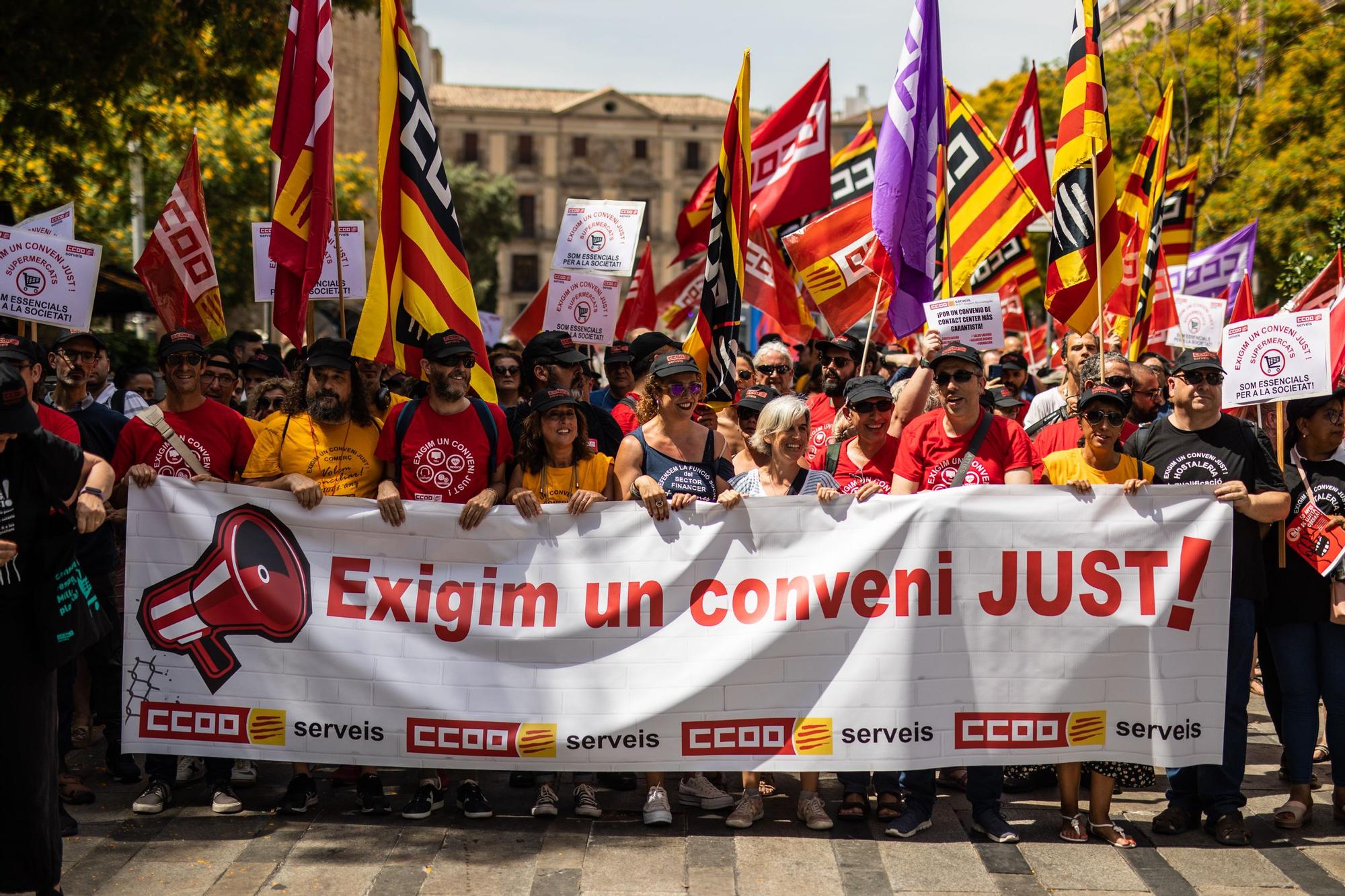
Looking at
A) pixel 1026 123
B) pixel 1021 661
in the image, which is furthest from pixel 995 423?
pixel 1026 123

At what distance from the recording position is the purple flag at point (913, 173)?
816cm

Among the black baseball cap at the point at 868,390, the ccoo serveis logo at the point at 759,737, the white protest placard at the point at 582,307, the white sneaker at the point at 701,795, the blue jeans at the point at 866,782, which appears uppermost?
the white protest placard at the point at 582,307

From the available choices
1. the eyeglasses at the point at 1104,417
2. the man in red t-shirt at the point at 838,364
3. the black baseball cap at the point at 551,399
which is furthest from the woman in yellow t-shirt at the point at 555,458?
the man in red t-shirt at the point at 838,364

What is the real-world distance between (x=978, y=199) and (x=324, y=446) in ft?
17.9

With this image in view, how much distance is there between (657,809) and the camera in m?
6.05

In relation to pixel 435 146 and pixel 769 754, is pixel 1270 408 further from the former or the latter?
pixel 435 146

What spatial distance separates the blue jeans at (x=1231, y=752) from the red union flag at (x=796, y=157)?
5460mm

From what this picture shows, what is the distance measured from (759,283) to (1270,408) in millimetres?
3996

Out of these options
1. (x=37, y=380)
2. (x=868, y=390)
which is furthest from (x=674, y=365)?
(x=37, y=380)

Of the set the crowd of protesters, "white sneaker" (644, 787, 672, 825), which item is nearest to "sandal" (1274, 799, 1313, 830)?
the crowd of protesters

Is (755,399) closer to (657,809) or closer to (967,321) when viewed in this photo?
(967,321)

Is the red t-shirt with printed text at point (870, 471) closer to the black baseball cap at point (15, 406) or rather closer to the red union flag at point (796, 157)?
the black baseball cap at point (15, 406)

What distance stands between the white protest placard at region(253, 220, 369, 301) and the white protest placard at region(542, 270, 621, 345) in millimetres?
1584

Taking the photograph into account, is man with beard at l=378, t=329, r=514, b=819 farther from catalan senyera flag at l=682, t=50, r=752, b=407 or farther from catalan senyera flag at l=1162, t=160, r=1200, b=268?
catalan senyera flag at l=1162, t=160, r=1200, b=268
